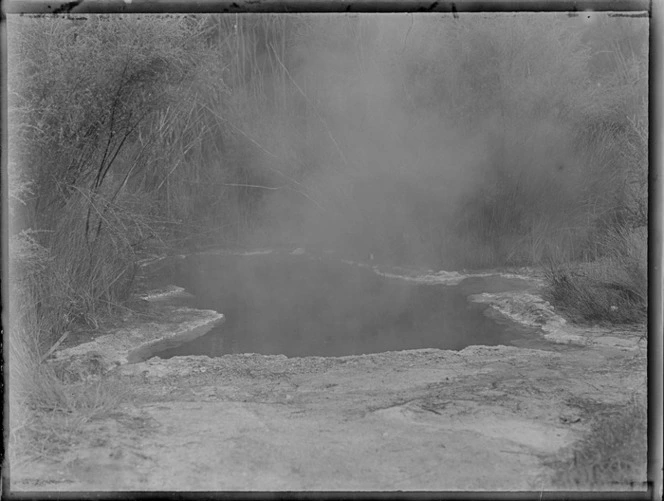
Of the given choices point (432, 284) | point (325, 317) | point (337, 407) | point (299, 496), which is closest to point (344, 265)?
point (432, 284)

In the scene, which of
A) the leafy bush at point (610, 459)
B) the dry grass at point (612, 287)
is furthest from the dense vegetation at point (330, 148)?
the leafy bush at point (610, 459)

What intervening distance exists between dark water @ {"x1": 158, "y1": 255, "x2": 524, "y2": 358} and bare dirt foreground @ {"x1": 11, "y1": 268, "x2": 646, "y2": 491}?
1.22m

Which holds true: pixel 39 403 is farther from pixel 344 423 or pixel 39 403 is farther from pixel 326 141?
pixel 326 141

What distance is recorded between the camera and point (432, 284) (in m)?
11.0

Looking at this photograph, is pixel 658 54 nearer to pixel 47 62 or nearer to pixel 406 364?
pixel 406 364

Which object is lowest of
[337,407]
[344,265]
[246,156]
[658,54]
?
[344,265]

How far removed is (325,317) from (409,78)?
4754 mm

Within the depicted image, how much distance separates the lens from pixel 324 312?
9312mm

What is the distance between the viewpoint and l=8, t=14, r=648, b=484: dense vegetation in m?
6.52

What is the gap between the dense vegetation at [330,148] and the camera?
6.52 metres

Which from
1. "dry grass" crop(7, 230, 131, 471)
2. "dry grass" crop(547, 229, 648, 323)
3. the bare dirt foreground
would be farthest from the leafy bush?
"dry grass" crop(547, 229, 648, 323)

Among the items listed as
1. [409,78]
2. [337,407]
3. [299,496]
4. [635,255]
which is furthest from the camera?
[409,78]

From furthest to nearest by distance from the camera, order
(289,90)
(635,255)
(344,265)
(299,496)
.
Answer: (289,90)
(344,265)
(635,255)
(299,496)

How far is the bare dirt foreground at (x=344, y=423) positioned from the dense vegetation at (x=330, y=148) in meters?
0.90
